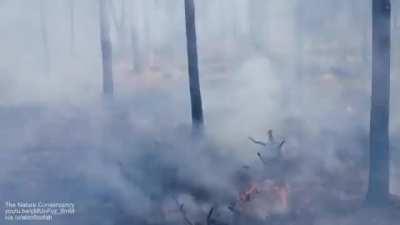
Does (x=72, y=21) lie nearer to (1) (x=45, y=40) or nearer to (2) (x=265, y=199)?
(1) (x=45, y=40)

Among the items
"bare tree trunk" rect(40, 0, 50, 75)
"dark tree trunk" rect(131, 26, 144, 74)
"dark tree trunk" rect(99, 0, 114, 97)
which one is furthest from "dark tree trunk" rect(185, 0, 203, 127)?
"bare tree trunk" rect(40, 0, 50, 75)

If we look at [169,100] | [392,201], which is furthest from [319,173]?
[169,100]

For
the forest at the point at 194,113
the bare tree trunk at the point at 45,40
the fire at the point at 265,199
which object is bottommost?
the fire at the point at 265,199

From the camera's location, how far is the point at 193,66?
2416mm

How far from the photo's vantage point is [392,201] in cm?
246

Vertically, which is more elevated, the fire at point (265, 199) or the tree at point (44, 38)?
the tree at point (44, 38)

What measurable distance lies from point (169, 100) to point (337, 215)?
118cm

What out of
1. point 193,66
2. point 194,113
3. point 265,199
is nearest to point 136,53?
point 193,66

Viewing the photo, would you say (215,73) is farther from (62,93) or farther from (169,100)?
(62,93)

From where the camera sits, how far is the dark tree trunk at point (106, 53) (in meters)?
2.38

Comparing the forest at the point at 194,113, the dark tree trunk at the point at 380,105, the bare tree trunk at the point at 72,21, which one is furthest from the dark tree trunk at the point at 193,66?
the dark tree trunk at the point at 380,105

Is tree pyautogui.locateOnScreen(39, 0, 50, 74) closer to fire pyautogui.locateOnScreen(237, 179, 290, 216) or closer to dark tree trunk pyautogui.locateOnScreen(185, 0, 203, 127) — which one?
dark tree trunk pyautogui.locateOnScreen(185, 0, 203, 127)

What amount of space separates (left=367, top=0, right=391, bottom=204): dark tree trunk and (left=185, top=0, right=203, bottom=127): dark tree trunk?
1.01 meters

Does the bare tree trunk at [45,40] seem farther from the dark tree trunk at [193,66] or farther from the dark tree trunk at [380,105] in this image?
the dark tree trunk at [380,105]
